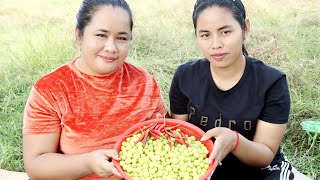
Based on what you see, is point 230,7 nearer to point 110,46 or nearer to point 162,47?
point 110,46

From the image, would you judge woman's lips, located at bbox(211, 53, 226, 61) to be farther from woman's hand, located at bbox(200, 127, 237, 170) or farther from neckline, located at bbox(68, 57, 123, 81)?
neckline, located at bbox(68, 57, 123, 81)

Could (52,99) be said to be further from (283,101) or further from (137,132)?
(283,101)

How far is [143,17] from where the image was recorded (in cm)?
673

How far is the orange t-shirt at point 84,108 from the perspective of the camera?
1.86 metres

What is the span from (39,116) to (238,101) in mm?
1055

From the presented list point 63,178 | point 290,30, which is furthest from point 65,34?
point 63,178

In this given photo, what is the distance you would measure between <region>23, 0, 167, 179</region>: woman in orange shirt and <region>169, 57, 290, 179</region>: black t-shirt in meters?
0.38

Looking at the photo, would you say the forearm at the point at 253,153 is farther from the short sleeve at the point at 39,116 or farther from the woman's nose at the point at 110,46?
the short sleeve at the point at 39,116

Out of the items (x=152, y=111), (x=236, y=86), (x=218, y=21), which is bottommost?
(x=152, y=111)

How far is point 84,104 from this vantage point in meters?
1.93

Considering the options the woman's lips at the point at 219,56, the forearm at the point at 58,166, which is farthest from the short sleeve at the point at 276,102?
the forearm at the point at 58,166

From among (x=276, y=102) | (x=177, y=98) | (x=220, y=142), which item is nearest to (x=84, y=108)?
(x=177, y=98)

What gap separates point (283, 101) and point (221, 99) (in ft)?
1.09

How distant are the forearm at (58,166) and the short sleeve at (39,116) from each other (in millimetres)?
135
